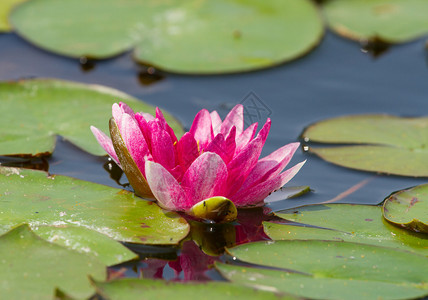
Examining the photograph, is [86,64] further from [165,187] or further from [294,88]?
[165,187]

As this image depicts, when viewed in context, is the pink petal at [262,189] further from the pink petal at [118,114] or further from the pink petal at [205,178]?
the pink petal at [118,114]

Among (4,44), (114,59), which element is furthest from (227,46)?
(4,44)

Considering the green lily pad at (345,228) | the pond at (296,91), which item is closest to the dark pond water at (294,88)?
the pond at (296,91)

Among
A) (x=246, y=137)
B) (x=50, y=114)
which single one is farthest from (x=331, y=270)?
(x=50, y=114)

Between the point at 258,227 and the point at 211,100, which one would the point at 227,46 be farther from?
the point at 258,227

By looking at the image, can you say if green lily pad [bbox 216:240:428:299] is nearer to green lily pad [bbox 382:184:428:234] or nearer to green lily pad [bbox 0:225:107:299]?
green lily pad [bbox 382:184:428:234]

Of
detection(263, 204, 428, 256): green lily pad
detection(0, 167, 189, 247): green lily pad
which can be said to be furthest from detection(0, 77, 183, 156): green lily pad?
detection(263, 204, 428, 256): green lily pad
